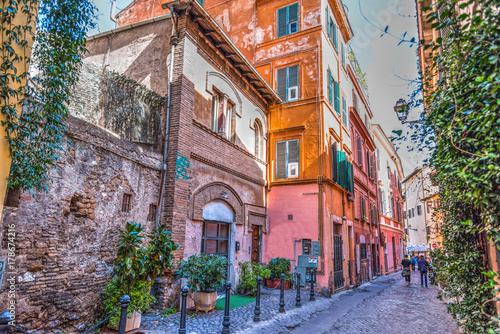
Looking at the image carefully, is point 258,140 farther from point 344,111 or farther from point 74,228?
point 74,228

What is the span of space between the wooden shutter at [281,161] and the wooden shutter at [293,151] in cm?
24

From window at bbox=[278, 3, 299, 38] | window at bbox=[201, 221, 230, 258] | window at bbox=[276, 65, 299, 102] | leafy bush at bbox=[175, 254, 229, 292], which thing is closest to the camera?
leafy bush at bbox=[175, 254, 229, 292]

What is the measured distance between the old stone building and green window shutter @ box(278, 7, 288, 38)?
3.65 meters

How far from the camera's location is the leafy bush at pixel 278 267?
1189 centimetres

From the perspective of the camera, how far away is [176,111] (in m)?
8.48

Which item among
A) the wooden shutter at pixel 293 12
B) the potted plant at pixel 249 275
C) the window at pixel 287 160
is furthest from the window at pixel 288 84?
the potted plant at pixel 249 275

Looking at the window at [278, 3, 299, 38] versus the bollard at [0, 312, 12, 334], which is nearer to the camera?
the bollard at [0, 312, 12, 334]

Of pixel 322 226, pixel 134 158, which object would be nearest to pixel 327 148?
pixel 322 226

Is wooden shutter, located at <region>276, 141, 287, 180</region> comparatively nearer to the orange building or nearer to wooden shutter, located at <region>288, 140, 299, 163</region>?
the orange building

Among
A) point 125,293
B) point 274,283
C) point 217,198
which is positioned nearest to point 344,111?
point 274,283

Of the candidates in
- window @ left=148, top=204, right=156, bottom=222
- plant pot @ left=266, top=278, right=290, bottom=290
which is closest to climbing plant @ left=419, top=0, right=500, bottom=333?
window @ left=148, top=204, right=156, bottom=222

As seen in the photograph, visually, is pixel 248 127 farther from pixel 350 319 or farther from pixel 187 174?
pixel 350 319

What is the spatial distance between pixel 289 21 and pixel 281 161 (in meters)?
6.71

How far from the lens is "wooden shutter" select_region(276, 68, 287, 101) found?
47.5 feet
